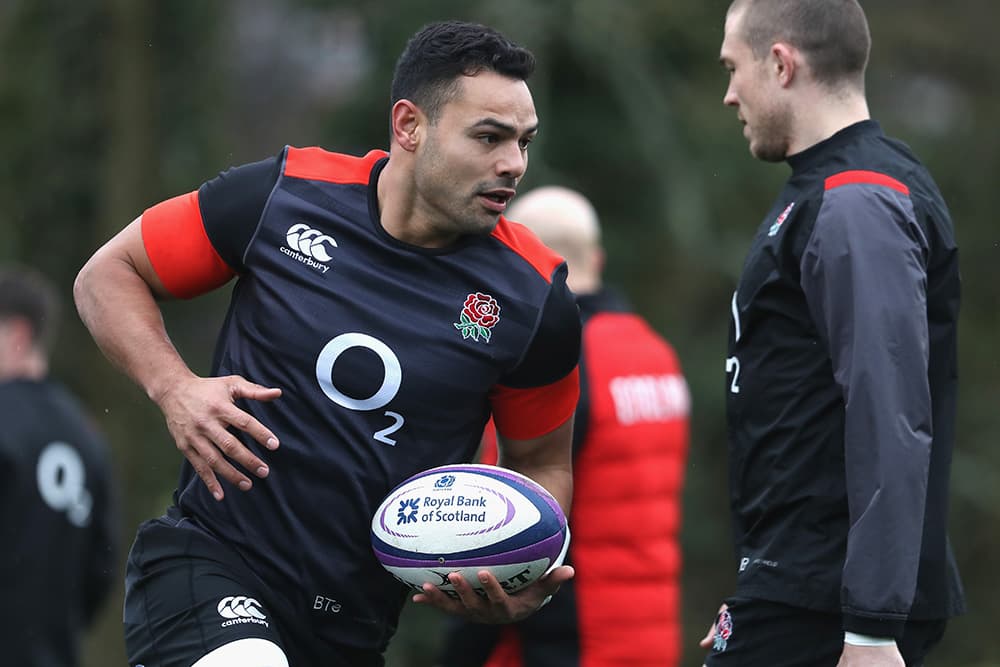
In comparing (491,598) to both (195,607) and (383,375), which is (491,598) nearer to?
(383,375)

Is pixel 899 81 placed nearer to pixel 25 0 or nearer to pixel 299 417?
pixel 25 0

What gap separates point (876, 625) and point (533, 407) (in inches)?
50.7

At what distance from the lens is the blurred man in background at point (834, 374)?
357cm

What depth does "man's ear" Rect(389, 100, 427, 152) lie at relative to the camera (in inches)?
171

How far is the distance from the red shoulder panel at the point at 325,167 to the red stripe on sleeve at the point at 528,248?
0.45 m

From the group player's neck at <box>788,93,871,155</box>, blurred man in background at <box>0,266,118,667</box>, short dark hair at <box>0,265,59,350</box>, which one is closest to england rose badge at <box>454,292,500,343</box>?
player's neck at <box>788,93,871,155</box>

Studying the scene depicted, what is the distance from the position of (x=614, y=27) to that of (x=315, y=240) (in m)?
9.08

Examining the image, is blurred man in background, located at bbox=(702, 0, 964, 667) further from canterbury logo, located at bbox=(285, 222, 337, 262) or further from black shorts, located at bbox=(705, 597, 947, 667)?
canterbury logo, located at bbox=(285, 222, 337, 262)

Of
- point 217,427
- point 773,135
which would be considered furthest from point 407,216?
point 773,135

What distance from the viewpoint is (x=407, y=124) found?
438 cm

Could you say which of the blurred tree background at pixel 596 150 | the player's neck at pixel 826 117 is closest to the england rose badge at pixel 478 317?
the player's neck at pixel 826 117

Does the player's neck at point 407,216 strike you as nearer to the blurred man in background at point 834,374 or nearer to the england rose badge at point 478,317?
the england rose badge at point 478,317

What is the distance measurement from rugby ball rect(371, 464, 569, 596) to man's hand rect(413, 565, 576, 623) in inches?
1.1

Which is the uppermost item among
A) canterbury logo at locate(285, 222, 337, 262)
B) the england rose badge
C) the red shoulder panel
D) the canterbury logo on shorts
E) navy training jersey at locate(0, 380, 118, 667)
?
the red shoulder panel
